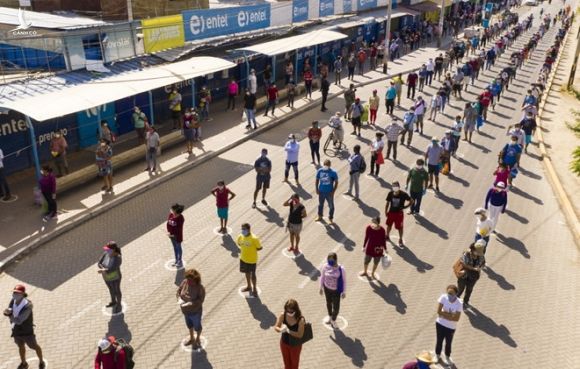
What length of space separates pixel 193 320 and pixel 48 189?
598cm

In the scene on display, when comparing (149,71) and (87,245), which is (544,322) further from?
(149,71)

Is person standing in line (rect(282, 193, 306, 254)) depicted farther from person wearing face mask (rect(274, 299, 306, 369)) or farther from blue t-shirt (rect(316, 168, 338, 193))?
person wearing face mask (rect(274, 299, 306, 369))

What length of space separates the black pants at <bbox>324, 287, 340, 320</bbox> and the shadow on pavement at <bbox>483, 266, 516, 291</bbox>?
3.82 metres

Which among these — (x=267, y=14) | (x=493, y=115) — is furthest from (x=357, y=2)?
(x=493, y=115)

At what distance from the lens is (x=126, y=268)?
1088 centimetres

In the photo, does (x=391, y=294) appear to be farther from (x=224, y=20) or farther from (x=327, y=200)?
(x=224, y=20)

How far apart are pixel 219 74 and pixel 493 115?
12439 millimetres

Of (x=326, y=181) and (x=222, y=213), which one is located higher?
(x=326, y=181)

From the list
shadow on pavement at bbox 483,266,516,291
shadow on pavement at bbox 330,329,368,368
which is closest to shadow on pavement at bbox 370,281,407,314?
shadow on pavement at bbox 330,329,368,368

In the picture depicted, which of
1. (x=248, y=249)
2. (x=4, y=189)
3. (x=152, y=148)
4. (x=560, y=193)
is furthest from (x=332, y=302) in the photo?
(x=560, y=193)

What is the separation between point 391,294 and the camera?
33.4 ft

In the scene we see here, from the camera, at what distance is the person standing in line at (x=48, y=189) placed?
11945 millimetres

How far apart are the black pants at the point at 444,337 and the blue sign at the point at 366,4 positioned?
3192cm

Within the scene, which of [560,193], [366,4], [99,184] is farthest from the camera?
[366,4]
